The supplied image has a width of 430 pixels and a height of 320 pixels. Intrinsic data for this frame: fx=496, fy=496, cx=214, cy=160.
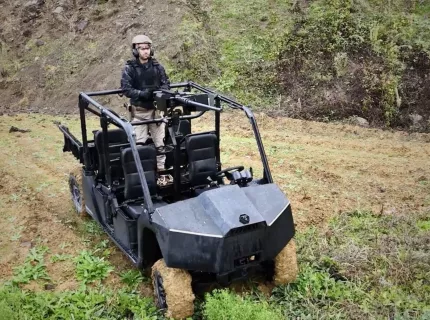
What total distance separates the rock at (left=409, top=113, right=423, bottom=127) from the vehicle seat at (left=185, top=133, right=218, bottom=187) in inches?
312

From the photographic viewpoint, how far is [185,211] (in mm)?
4445

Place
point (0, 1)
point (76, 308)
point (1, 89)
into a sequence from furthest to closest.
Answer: point (0, 1), point (1, 89), point (76, 308)

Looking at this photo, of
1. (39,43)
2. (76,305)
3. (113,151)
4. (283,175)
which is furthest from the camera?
(39,43)

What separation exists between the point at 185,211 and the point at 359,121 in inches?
344

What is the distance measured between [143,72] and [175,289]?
11.3 ft

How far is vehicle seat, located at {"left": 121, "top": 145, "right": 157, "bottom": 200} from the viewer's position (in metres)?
5.21

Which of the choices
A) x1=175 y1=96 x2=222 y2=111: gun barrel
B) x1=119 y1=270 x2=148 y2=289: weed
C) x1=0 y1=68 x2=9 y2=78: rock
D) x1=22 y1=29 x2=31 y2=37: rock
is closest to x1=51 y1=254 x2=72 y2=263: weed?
x1=119 y1=270 x2=148 y2=289: weed

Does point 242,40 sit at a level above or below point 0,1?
below

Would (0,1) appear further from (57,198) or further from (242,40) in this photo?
(57,198)

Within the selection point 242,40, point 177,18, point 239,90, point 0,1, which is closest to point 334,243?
point 239,90

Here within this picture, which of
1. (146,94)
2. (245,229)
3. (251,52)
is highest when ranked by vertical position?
(146,94)

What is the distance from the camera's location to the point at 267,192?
484 centimetres

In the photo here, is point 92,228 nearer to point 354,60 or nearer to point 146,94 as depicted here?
point 146,94

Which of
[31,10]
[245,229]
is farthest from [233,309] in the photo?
[31,10]
